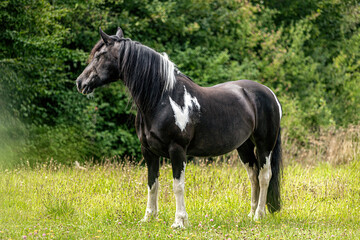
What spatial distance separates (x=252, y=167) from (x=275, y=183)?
1.23 ft

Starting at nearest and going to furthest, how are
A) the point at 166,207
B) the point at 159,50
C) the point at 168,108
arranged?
the point at 168,108 < the point at 166,207 < the point at 159,50

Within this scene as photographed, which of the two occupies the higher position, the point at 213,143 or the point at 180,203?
the point at 213,143

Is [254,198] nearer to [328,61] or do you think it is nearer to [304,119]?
[304,119]

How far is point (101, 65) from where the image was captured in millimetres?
5133

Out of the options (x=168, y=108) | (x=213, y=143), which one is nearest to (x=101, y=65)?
(x=168, y=108)

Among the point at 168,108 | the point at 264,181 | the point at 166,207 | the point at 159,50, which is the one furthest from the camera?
the point at 159,50

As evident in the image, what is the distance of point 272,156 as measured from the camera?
6.11 m

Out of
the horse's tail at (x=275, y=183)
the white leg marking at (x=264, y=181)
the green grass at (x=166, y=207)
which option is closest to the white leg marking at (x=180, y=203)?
the green grass at (x=166, y=207)

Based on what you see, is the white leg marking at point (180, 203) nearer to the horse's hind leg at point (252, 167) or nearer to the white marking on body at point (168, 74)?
the white marking on body at point (168, 74)

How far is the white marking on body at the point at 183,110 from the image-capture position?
503 cm

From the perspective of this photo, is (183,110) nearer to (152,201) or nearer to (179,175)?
(179,175)

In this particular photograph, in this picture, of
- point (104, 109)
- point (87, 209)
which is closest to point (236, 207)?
point (87, 209)

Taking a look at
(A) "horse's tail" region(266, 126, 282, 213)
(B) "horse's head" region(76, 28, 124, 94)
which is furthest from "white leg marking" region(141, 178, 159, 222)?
(A) "horse's tail" region(266, 126, 282, 213)

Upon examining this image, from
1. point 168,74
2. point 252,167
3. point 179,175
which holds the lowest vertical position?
point 252,167
